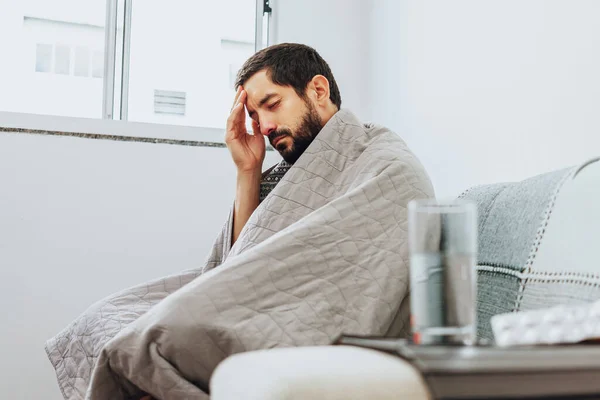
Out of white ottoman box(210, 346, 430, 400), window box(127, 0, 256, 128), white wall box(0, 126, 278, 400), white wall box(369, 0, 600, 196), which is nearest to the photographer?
white ottoman box(210, 346, 430, 400)

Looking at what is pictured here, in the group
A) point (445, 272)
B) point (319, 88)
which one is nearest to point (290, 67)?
point (319, 88)

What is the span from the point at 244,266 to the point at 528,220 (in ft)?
1.68

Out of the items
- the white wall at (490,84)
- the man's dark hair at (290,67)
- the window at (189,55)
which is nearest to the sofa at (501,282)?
the white wall at (490,84)

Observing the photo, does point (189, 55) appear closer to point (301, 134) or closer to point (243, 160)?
point (243, 160)

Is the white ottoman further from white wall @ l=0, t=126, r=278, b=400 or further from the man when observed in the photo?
white wall @ l=0, t=126, r=278, b=400

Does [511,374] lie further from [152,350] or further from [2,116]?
[2,116]

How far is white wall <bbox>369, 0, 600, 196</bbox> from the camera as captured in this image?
1607 millimetres

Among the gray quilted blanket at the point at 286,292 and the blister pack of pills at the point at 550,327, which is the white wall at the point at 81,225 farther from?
the blister pack of pills at the point at 550,327

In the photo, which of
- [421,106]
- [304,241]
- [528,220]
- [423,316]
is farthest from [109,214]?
[423,316]

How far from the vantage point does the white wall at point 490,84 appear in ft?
5.27

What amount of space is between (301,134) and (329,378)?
4.18 feet

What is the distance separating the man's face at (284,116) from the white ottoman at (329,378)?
1.20m

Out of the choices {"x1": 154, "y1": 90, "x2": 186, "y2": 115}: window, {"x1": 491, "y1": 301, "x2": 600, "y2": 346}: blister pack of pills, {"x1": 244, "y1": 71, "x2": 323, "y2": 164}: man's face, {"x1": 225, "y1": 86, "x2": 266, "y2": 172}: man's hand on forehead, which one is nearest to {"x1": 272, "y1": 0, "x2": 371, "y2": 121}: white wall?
{"x1": 154, "y1": 90, "x2": 186, "y2": 115}: window

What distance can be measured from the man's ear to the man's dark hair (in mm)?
14
